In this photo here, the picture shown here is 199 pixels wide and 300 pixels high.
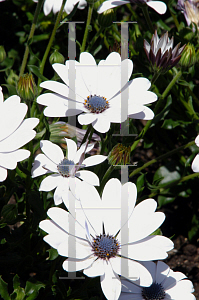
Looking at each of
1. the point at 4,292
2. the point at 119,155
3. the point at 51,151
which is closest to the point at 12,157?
the point at 51,151

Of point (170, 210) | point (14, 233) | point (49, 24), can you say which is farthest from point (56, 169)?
point (49, 24)

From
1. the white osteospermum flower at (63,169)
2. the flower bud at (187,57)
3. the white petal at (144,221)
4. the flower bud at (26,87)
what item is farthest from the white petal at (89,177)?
the flower bud at (187,57)

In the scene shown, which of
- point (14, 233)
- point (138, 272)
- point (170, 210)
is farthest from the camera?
point (170, 210)

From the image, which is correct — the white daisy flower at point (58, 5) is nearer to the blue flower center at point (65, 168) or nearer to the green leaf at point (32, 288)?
the blue flower center at point (65, 168)

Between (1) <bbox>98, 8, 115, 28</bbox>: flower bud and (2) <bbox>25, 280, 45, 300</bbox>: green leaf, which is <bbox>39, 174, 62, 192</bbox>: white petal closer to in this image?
(2) <bbox>25, 280, 45, 300</bbox>: green leaf

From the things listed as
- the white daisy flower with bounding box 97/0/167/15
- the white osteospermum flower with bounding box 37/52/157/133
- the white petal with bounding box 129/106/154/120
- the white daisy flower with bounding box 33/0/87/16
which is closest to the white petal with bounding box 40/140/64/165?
the white osteospermum flower with bounding box 37/52/157/133

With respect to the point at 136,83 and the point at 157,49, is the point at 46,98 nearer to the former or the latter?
the point at 136,83

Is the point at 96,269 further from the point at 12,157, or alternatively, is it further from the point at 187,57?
the point at 187,57
